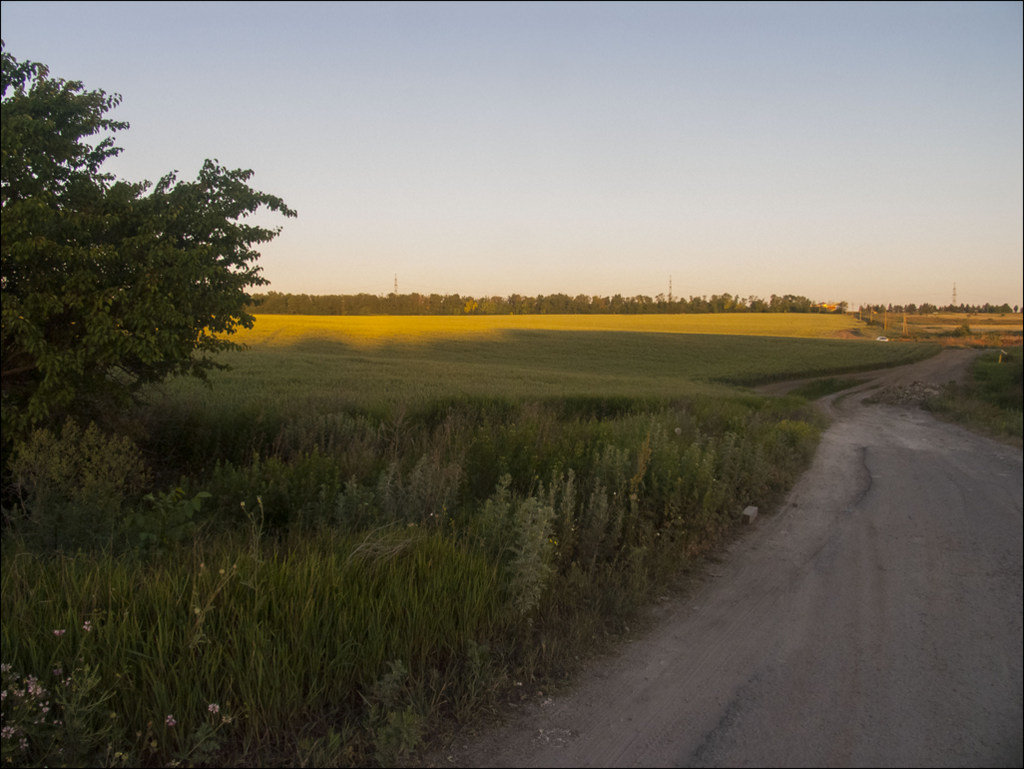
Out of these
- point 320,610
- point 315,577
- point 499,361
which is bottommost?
point 499,361

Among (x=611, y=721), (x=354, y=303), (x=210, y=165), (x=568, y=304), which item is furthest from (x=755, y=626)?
(x=568, y=304)

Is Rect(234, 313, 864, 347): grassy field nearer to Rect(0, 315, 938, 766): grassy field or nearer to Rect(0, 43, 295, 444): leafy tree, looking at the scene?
Rect(0, 43, 295, 444): leafy tree

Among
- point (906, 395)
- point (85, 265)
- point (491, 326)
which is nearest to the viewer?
point (85, 265)

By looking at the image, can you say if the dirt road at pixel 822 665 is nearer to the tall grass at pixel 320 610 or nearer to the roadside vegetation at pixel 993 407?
the tall grass at pixel 320 610

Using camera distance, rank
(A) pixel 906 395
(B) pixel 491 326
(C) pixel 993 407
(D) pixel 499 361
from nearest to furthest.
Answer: (C) pixel 993 407 < (A) pixel 906 395 < (D) pixel 499 361 < (B) pixel 491 326

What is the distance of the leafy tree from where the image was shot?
A: 5.95 meters

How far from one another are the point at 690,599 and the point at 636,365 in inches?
1409

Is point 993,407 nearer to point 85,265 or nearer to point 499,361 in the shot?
point 85,265

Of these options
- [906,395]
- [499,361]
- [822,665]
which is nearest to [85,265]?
[822,665]

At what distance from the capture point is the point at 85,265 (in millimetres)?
6270

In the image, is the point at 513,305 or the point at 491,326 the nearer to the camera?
the point at 491,326

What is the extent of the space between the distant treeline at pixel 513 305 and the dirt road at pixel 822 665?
77586mm

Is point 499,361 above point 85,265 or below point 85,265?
below

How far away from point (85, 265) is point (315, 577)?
4.56m
